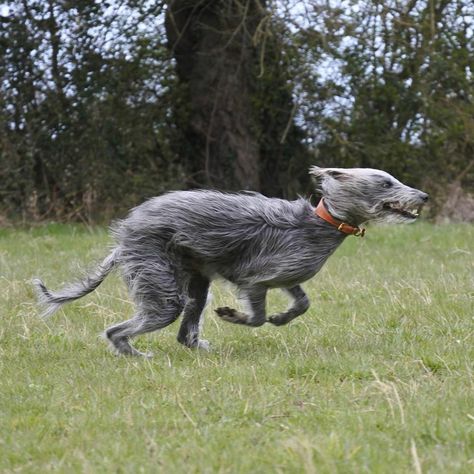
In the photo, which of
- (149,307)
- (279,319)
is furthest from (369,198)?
(149,307)

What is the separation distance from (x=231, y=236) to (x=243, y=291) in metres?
0.41

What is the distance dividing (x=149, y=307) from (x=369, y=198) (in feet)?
5.16

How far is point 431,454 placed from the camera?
12.4 feet

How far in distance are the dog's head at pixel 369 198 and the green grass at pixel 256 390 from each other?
2.60 feet

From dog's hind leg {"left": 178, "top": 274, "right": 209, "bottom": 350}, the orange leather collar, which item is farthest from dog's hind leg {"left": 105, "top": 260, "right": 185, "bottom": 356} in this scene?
the orange leather collar

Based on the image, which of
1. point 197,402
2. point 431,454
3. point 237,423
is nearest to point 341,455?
point 431,454

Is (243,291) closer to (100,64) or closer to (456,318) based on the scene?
(456,318)

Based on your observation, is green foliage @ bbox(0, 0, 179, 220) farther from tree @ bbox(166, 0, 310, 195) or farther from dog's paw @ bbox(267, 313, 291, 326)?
dog's paw @ bbox(267, 313, 291, 326)

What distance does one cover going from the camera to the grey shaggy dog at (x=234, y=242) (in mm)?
6094

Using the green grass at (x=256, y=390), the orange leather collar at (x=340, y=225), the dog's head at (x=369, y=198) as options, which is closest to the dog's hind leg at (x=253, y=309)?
the green grass at (x=256, y=390)

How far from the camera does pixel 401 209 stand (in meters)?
6.21

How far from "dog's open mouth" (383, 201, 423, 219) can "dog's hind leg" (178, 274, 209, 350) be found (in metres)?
1.33

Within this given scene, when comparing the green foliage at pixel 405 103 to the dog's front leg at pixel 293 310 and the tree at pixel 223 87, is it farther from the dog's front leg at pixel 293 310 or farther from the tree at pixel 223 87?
the dog's front leg at pixel 293 310

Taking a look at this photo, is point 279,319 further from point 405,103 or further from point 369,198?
point 405,103
